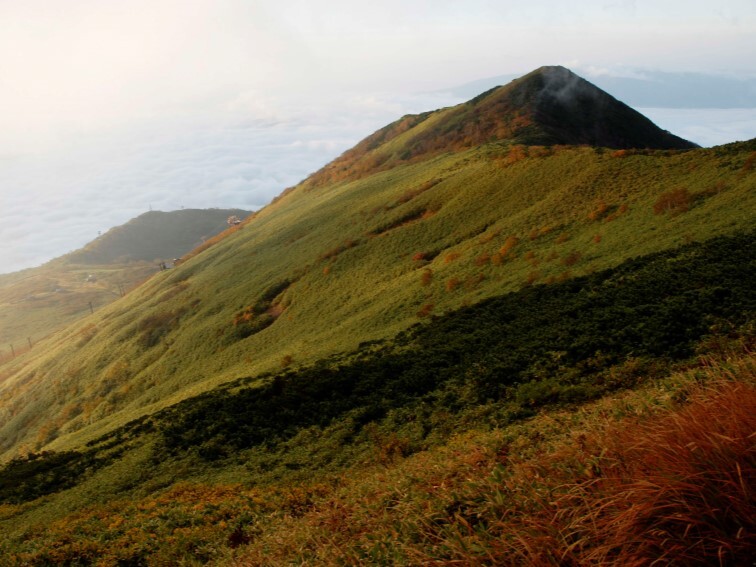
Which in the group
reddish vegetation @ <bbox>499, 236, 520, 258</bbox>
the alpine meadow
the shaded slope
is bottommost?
the alpine meadow

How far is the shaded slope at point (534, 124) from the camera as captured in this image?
10206cm

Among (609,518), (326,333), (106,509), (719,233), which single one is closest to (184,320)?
(326,333)

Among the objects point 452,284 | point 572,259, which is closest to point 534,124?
point 452,284

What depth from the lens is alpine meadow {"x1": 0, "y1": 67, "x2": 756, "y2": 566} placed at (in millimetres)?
6121

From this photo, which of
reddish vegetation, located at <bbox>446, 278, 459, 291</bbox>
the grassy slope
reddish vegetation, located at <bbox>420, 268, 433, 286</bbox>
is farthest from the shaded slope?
reddish vegetation, located at <bbox>446, 278, 459, 291</bbox>

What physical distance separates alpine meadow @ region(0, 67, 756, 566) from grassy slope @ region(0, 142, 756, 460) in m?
0.42

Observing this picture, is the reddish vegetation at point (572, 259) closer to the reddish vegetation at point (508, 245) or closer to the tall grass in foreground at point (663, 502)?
the reddish vegetation at point (508, 245)

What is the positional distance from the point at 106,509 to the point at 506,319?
85.9 ft

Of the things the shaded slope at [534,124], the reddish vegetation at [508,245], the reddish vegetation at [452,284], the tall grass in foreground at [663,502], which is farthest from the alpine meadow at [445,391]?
the shaded slope at [534,124]

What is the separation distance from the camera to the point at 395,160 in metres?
119

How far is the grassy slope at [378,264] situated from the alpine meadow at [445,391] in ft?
1.37

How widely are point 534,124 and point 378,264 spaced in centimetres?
5864

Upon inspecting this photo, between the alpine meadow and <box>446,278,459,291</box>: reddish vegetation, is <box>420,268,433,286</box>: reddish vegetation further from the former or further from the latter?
<box>446,278,459,291</box>: reddish vegetation

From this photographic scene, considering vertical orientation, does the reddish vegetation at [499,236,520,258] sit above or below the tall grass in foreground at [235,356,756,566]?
above
